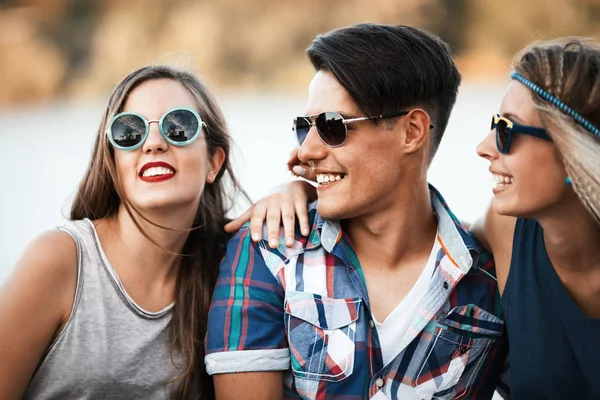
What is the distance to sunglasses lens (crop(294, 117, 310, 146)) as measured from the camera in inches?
100

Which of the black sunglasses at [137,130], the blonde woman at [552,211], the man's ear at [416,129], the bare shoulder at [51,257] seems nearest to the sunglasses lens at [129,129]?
the black sunglasses at [137,130]

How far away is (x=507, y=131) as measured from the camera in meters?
2.22

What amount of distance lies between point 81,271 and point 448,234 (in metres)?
1.19

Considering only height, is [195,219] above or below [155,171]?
below

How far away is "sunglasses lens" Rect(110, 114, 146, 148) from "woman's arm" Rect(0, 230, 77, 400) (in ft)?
1.26

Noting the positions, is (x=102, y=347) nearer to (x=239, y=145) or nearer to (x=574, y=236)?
(x=574, y=236)

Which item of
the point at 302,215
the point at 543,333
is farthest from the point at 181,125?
the point at 543,333

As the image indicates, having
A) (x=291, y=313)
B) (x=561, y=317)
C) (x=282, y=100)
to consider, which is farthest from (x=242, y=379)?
(x=282, y=100)

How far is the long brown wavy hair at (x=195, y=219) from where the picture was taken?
258 cm

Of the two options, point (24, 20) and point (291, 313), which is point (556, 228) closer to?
point (291, 313)

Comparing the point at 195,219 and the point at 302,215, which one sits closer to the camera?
the point at 302,215

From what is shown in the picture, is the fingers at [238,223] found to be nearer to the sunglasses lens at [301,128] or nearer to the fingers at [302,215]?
the fingers at [302,215]

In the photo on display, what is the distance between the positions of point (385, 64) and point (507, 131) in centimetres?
50

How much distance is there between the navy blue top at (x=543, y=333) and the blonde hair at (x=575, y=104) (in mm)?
296
